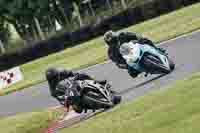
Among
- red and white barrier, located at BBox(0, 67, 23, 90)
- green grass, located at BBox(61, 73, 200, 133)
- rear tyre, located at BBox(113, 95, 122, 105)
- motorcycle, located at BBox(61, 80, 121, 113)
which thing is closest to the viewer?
green grass, located at BBox(61, 73, 200, 133)

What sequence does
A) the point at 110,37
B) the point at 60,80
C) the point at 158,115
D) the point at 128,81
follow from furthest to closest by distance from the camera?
1. the point at 128,81
2. the point at 110,37
3. the point at 60,80
4. the point at 158,115

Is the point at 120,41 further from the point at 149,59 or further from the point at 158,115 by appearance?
the point at 158,115

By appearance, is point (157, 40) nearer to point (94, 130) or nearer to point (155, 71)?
point (155, 71)

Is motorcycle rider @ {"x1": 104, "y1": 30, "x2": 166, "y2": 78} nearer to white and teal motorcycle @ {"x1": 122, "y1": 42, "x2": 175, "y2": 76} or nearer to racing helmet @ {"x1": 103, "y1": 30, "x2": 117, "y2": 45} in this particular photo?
racing helmet @ {"x1": 103, "y1": 30, "x2": 117, "y2": 45}

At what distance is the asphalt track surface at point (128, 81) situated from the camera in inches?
589

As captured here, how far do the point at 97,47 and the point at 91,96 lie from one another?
71.1 ft

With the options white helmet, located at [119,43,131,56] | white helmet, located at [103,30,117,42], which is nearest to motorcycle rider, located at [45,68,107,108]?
white helmet, located at [103,30,117,42]

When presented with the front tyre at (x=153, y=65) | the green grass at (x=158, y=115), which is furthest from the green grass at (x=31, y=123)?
the front tyre at (x=153, y=65)

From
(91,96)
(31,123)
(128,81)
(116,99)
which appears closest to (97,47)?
(128,81)

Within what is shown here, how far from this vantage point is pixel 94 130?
11.2 metres

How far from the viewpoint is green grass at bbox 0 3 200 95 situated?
28830 mm

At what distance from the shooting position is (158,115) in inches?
Result: 404

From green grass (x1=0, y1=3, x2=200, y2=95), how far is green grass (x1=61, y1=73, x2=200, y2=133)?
14.3m

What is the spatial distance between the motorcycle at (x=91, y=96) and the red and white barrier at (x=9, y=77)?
16702 millimetres
